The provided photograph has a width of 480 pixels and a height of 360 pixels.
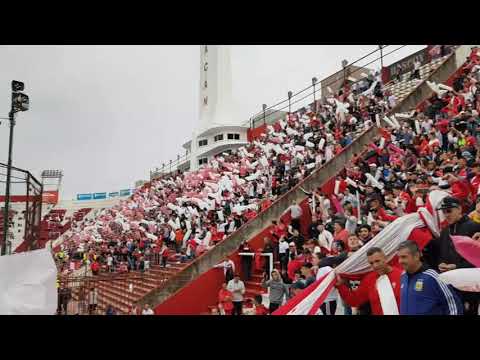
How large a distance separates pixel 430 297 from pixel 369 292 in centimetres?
78

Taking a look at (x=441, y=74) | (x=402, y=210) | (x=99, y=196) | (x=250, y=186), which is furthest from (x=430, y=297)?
(x=99, y=196)

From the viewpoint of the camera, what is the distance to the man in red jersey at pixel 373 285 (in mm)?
3929

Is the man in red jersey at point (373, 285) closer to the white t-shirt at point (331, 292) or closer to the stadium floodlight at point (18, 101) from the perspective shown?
the white t-shirt at point (331, 292)

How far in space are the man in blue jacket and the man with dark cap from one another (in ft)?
1.22

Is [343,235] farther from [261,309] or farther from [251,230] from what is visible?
[251,230]

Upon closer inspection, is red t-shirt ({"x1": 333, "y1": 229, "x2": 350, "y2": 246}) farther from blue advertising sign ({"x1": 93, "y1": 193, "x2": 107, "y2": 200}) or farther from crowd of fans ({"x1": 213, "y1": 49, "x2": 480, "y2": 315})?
blue advertising sign ({"x1": 93, "y1": 193, "x2": 107, "y2": 200})

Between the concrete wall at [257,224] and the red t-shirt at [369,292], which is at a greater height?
the concrete wall at [257,224]

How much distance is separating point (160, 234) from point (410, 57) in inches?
610

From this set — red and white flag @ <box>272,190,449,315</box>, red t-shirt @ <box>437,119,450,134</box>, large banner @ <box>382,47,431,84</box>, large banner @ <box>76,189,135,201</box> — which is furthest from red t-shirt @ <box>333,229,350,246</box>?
large banner @ <box>76,189,135,201</box>

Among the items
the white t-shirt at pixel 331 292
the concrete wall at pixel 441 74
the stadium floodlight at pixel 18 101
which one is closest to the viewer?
the white t-shirt at pixel 331 292

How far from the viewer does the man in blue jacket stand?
136 inches

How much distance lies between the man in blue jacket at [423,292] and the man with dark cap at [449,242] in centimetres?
37

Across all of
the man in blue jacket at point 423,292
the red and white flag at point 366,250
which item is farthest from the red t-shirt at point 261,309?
→ the man in blue jacket at point 423,292
